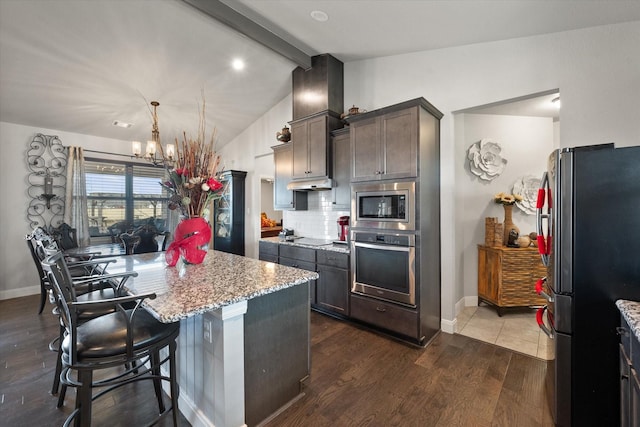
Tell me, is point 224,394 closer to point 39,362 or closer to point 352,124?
point 39,362

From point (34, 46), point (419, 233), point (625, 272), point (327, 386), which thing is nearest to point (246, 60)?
point (34, 46)

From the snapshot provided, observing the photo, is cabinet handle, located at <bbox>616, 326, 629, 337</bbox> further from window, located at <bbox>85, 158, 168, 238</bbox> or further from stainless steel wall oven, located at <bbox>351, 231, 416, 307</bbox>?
window, located at <bbox>85, 158, 168, 238</bbox>

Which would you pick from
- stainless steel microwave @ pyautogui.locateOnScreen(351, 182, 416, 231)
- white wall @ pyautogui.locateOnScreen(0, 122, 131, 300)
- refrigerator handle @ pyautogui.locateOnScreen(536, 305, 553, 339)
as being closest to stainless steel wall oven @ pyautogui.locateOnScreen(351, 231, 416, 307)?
stainless steel microwave @ pyautogui.locateOnScreen(351, 182, 416, 231)

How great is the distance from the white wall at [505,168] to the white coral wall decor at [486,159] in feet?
0.24

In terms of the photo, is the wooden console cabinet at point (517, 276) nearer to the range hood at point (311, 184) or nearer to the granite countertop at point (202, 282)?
the range hood at point (311, 184)

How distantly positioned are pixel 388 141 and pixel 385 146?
6 centimetres

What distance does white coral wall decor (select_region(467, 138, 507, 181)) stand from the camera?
3.56 m

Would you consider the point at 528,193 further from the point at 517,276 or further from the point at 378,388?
the point at 378,388

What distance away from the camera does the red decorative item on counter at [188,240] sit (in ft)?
6.62

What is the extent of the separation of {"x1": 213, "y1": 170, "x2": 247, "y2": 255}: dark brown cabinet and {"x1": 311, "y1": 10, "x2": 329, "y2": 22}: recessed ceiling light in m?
3.25

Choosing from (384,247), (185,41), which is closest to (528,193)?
(384,247)

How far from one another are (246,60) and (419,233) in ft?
10.7

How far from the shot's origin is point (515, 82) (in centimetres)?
260

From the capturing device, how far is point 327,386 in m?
2.06
